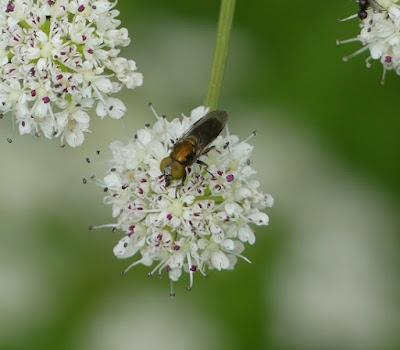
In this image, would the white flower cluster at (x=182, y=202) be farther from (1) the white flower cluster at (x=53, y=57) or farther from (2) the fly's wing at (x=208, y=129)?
(1) the white flower cluster at (x=53, y=57)

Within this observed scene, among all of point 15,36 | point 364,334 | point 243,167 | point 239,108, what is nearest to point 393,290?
point 364,334

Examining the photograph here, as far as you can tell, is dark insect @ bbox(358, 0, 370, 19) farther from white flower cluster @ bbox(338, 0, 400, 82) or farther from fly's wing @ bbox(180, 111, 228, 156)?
fly's wing @ bbox(180, 111, 228, 156)

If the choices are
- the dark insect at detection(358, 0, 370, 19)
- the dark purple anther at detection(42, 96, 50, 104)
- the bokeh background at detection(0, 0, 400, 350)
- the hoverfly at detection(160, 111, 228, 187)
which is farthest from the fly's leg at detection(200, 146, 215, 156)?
the bokeh background at detection(0, 0, 400, 350)

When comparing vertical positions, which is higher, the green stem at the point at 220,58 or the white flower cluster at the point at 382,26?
the white flower cluster at the point at 382,26

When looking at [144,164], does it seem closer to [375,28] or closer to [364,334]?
[375,28]

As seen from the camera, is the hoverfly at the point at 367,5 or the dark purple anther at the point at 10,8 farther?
the hoverfly at the point at 367,5

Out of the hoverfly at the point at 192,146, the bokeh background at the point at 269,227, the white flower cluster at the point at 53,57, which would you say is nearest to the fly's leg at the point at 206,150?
the hoverfly at the point at 192,146

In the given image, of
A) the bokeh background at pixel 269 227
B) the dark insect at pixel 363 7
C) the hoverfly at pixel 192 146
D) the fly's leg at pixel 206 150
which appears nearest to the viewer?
the hoverfly at pixel 192 146

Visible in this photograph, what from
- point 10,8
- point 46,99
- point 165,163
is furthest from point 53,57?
point 165,163

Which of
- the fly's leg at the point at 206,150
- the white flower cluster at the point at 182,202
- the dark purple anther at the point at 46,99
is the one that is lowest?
the white flower cluster at the point at 182,202
